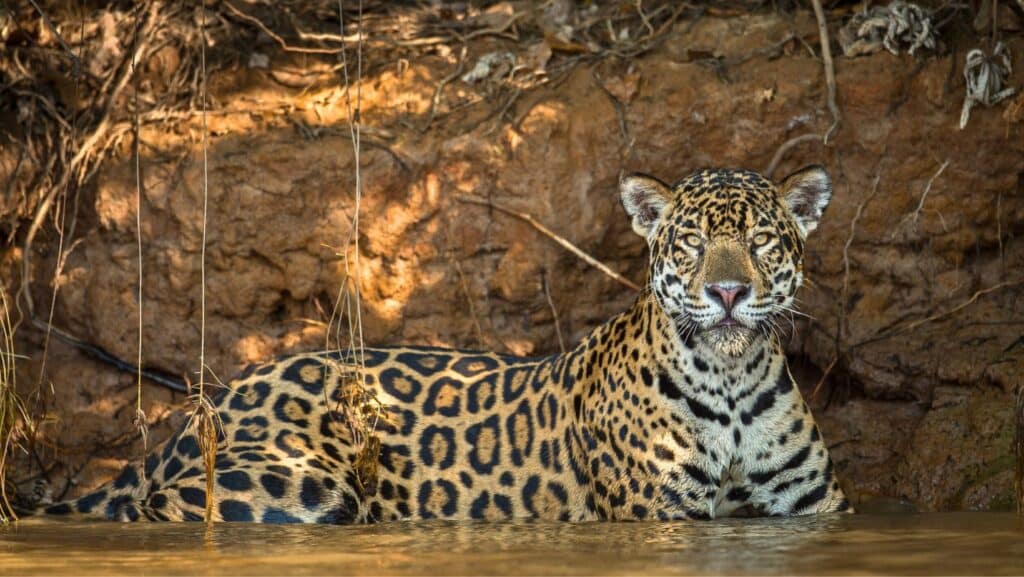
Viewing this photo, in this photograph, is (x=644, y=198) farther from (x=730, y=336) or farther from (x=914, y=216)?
(x=914, y=216)

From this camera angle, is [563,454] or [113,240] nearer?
[563,454]

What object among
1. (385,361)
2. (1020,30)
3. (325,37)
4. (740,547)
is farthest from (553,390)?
(1020,30)

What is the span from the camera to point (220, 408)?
28.1 ft

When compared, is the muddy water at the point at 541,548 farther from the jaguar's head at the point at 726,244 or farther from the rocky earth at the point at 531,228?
the rocky earth at the point at 531,228

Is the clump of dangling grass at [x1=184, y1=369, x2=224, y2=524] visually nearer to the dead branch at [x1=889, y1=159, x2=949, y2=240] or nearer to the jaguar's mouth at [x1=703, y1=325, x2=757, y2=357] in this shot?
the jaguar's mouth at [x1=703, y1=325, x2=757, y2=357]

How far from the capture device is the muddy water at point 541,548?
5.71 meters

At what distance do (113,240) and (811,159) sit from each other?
475 centimetres

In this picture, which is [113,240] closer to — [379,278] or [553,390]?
[379,278]

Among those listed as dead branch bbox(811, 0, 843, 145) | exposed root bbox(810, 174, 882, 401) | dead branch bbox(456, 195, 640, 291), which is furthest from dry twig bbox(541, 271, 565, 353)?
dead branch bbox(811, 0, 843, 145)

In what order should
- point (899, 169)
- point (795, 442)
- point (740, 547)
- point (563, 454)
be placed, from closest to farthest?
point (740, 547) → point (795, 442) → point (563, 454) → point (899, 169)

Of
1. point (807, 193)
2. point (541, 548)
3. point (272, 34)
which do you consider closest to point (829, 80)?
point (807, 193)

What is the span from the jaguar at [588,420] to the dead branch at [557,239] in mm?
1279

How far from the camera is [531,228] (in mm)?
10148

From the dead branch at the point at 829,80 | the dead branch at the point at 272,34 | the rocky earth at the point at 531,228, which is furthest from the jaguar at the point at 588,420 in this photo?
the dead branch at the point at 272,34
